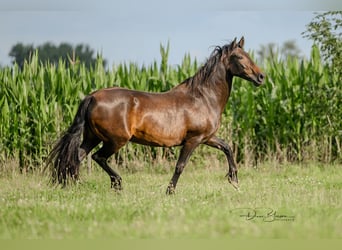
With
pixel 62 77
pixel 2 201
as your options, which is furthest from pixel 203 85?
pixel 62 77

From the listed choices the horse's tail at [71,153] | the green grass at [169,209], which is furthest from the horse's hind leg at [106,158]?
the horse's tail at [71,153]

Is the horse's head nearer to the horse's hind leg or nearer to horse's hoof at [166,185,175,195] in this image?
horse's hoof at [166,185,175,195]

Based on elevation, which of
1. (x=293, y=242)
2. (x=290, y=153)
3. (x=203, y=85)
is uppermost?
(x=203, y=85)

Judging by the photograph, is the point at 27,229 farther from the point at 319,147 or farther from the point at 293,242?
the point at 319,147

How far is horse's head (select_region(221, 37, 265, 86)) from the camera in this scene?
8.42 m

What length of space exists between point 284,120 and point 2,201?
6777 mm

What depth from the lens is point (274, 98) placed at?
1230cm

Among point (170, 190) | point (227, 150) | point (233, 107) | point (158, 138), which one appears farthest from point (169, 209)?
point (233, 107)

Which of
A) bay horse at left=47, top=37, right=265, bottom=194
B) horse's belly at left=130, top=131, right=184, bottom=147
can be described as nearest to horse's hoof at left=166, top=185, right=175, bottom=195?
bay horse at left=47, top=37, right=265, bottom=194

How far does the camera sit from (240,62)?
8.42 m

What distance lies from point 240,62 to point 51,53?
14369 millimetres

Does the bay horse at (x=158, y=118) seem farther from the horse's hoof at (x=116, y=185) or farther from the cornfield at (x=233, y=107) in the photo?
the cornfield at (x=233, y=107)

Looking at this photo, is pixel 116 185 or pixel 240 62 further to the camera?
pixel 240 62

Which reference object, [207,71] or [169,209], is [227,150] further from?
[169,209]
